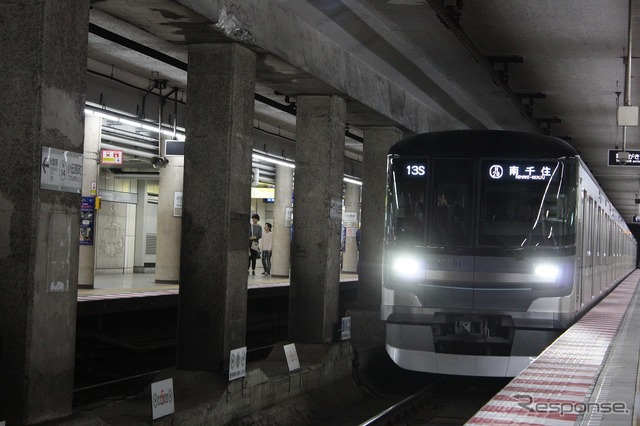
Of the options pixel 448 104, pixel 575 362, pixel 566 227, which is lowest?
pixel 575 362

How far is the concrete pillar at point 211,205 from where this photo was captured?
9.95 metres

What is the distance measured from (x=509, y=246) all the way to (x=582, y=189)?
1.54 meters

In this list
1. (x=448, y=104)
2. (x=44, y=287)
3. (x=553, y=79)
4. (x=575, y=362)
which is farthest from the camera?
(x=448, y=104)

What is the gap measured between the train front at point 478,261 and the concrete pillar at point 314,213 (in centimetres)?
134

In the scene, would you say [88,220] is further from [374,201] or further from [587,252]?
[587,252]

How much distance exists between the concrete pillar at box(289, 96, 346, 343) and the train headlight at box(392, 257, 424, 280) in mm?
1536

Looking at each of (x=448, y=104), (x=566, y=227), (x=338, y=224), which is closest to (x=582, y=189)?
(x=566, y=227)

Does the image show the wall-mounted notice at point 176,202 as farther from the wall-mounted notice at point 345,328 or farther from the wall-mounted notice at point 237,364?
the wall-mounted notice at point 237,364

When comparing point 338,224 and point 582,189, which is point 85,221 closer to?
point 338,224

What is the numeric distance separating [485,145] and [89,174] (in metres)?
9.71

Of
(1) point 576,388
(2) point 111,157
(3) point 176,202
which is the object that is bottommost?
(1) point 576,388

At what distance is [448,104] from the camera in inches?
752

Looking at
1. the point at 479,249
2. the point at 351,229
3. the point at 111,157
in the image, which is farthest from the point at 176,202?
the point at 351,229

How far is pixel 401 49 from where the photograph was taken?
14.1m
